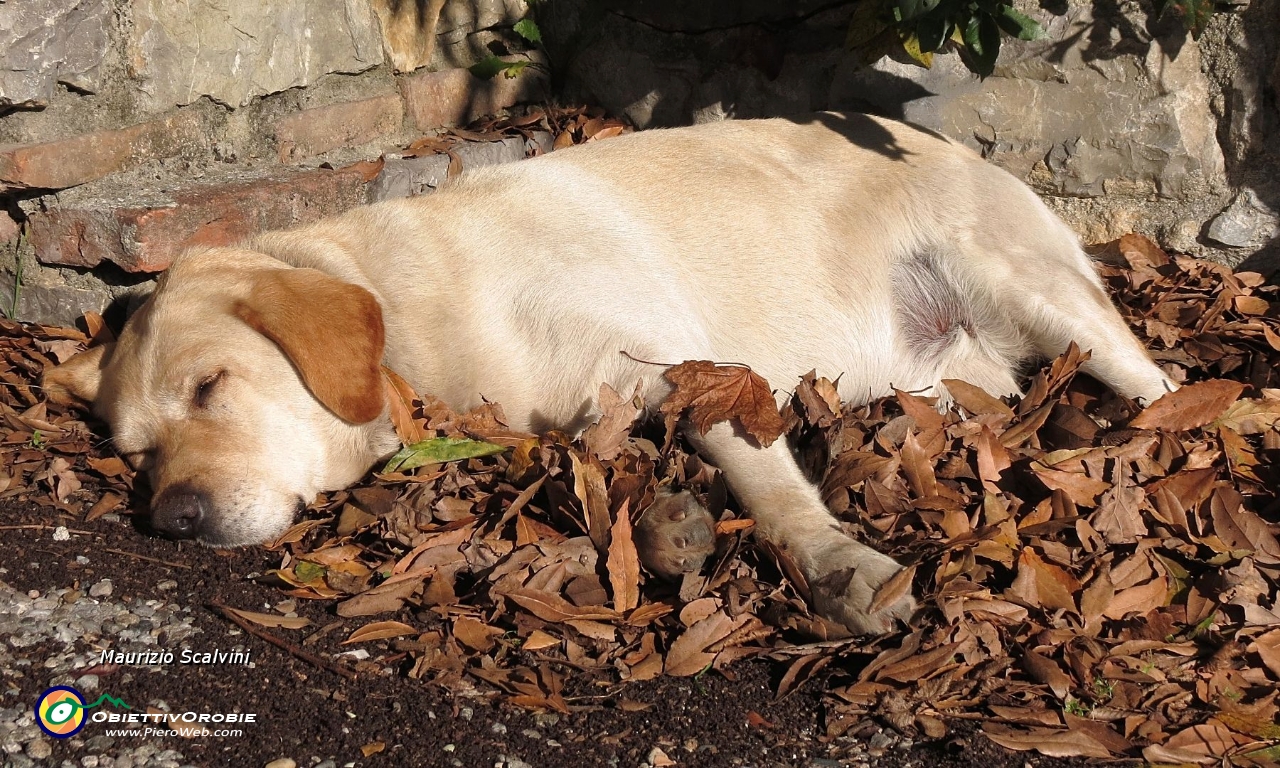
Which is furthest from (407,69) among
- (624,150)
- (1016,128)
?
(1016,128)

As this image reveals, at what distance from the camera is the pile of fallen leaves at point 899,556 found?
228cm

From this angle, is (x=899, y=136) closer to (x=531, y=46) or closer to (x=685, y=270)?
(x=685, y=270)

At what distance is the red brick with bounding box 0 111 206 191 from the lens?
3.50 metres

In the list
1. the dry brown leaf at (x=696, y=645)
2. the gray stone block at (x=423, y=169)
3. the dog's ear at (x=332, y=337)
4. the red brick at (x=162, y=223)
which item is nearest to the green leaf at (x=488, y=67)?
the gray stone block at (x=423, y=169)

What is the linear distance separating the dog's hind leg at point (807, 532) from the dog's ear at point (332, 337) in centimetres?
90

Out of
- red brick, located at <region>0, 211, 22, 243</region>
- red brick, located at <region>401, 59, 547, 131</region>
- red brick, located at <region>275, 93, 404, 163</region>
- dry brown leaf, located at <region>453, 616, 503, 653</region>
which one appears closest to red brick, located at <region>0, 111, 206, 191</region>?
red brick, located at <region>0, 211, 22, 243</region>

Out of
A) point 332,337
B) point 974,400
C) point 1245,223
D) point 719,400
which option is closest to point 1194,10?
point 1245,223

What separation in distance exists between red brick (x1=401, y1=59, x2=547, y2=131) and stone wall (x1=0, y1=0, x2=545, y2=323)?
154 mm

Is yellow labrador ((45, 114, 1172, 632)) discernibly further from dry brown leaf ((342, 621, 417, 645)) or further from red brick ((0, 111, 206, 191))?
red brick ((0, 111, 206, 191))

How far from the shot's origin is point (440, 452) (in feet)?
9.86

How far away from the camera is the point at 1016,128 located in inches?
169

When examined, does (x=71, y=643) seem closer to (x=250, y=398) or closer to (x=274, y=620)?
(x=274, y=620)

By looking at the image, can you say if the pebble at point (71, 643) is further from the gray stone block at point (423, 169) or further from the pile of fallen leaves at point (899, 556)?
the gray stone block at point (423, 169)

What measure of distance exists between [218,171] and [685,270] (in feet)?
6.04
